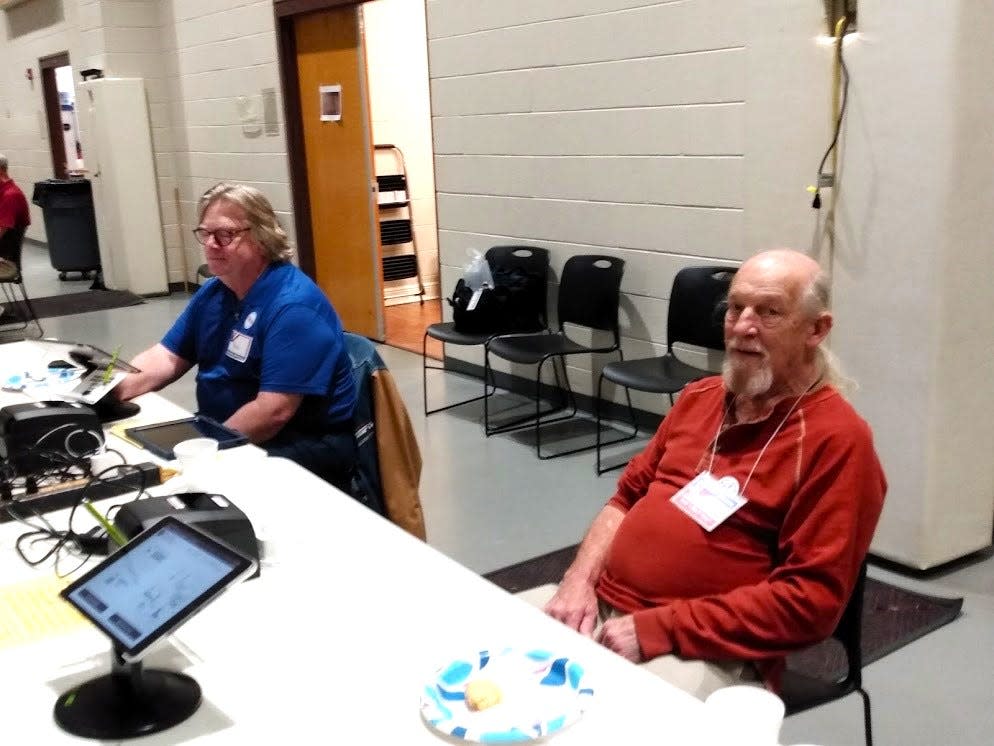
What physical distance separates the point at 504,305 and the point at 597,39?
1245 mm

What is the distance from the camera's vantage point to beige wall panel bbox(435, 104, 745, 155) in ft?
13.0

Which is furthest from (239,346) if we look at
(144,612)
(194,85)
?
(194,85)

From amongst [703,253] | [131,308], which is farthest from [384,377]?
[131,308]

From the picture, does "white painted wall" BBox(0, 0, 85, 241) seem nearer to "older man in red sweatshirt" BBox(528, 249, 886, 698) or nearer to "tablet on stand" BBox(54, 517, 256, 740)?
"older man in red sweatshirt" BBox(528, 249, 886, 698)

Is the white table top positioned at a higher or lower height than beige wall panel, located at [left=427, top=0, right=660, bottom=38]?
lower

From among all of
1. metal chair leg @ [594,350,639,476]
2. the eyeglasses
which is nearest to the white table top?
the eyeglasses

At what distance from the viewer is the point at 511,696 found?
1.23 meters

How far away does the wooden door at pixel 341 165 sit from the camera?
20.5 ft

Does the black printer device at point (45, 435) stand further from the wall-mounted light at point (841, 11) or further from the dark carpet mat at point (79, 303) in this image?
the dark carpet mat at point (79, 303)

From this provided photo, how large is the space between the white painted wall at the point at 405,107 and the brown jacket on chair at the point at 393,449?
15.8 feet

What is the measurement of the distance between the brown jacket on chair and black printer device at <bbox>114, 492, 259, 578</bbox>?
0.83 meters

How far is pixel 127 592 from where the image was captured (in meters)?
1.24

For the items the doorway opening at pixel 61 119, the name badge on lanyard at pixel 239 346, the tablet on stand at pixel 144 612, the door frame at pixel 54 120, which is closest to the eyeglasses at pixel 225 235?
the name badge on lanyard at pixel 239 346

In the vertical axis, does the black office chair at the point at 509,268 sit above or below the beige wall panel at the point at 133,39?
below
